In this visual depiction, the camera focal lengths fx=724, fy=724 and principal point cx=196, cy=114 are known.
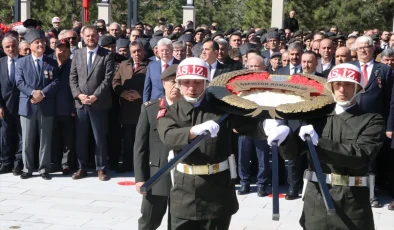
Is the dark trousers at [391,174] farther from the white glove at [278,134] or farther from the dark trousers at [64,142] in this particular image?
the white glove at [278,134]

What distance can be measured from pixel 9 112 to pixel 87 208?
256cm

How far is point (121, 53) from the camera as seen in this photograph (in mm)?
11508

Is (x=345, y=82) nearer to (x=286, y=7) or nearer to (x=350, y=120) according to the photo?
→ (x=350, y=120)

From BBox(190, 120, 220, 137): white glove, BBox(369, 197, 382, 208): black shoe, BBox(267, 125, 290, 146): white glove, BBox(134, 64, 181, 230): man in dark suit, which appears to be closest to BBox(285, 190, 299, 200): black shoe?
BBox(369, 197, 382, 208): black shoe

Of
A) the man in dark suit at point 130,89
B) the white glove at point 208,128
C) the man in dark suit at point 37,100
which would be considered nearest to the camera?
the white glove at point 208,128

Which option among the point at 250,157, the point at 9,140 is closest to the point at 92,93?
the point at 9,140

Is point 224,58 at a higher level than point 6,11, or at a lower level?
lower

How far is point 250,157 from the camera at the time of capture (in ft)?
31.5

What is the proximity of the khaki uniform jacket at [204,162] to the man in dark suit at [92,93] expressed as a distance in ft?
15.2

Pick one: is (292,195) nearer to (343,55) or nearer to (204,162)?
(343,55)

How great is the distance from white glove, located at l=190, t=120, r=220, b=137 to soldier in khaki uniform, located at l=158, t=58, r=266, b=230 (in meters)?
0.22

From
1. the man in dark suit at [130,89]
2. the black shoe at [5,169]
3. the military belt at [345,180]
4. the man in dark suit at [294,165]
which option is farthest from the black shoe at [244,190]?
the military belt at [345,180]

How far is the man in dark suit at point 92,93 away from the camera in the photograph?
992 cm

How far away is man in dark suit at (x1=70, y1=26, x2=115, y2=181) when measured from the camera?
992cm
